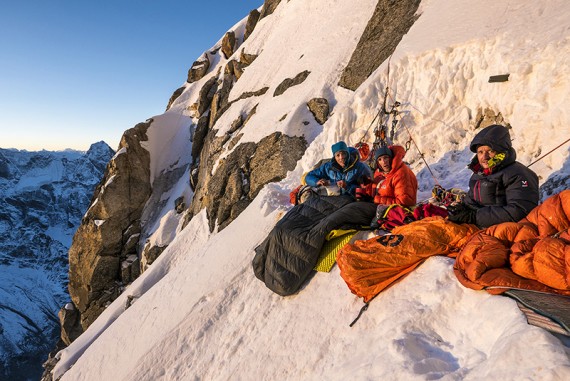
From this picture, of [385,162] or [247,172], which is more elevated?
[385,162]

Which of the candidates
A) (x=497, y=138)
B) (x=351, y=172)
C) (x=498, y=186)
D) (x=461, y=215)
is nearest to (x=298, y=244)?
(x=461, y=215)

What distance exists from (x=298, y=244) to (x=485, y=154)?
2.64 meters

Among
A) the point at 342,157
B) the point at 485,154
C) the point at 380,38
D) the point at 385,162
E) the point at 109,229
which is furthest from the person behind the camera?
the point at 109,229

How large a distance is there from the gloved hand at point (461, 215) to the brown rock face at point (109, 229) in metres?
25.6

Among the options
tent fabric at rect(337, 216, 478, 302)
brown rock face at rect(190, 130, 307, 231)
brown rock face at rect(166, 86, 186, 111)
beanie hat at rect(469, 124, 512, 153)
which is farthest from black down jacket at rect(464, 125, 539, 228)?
brown rock face at rect(166, 86, 186, 111)

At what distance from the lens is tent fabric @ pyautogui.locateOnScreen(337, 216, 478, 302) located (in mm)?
3334

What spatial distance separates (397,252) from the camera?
3.39m

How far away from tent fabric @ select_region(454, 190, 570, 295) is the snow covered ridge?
0.17 metres

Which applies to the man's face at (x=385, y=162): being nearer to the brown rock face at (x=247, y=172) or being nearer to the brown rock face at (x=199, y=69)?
the brown rock face at (x=247, y=172)

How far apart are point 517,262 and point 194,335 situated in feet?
16.6

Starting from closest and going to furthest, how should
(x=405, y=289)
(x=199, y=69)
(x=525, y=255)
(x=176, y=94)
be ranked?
1. (x=525, y=255)
2. (x=405, y=289)
3. (x=199, y=69)
4. (x=176, y=94)

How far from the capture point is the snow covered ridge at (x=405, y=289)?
2547 millimetres

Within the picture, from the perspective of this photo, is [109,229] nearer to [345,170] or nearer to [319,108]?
[319,108]

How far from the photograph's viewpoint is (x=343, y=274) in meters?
3.70
